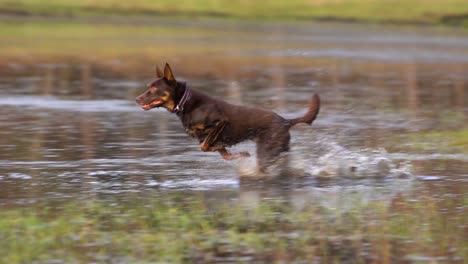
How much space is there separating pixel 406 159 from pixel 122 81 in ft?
35.9

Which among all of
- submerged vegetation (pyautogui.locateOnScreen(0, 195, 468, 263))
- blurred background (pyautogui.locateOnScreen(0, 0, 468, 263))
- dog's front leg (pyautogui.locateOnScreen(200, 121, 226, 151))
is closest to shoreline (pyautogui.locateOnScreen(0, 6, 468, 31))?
blurred background (pyautogui.locateOnScreen(0, 0, 468, 263))

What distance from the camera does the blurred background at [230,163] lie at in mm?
7965

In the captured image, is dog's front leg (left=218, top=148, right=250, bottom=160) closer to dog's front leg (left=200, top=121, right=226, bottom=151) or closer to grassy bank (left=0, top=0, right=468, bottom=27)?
dog's front leg (left=200, top=121, right=226, bottom=151)

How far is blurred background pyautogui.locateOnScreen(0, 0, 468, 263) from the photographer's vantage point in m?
7.96

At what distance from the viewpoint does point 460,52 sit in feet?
103

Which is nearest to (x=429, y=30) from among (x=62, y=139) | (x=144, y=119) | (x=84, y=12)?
(x=84, y=12)

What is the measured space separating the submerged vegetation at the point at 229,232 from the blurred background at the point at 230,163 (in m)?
0.02

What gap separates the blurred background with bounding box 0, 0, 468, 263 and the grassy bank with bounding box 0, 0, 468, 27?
1586 cm

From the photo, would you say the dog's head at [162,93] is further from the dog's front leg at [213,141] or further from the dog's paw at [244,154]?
the dog's paw at [244,154]

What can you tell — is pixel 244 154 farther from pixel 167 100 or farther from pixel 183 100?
pixel 167 100

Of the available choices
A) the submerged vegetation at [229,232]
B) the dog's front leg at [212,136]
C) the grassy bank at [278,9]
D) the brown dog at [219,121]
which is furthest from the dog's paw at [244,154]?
the grassy bank at [278,9]

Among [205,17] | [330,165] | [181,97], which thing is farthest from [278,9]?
[181,97]

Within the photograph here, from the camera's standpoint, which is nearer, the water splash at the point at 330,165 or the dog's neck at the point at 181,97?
the dog's neck at the point at 181,97

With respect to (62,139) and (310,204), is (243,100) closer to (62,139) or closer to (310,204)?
(62,139)
